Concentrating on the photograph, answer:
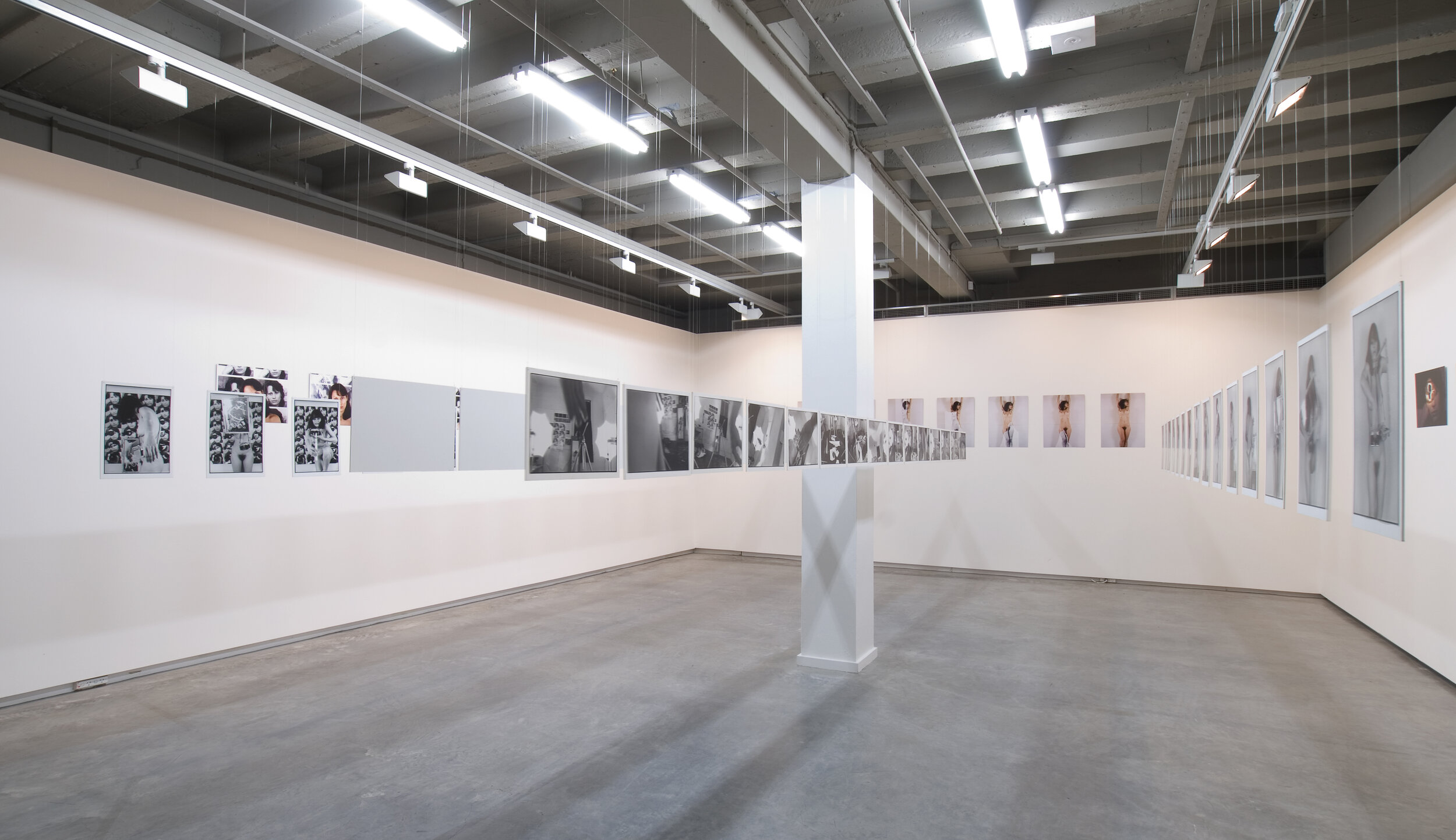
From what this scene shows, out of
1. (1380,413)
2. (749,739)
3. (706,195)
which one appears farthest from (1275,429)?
(706,195)

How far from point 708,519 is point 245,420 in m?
9.51

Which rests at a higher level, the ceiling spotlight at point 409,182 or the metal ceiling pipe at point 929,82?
the metal ceiling pipe at point 929,82

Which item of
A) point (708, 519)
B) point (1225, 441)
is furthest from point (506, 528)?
point (1225, 441)

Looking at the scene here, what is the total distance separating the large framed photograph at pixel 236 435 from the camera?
5.74 metres

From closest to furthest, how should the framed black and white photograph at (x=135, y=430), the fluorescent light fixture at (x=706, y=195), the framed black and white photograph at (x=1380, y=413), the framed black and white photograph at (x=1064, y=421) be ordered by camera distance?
the framed black and white photograph at (x=1380, y=413) < the framed black and white photograph at (x=135, y=430) < the fluorescent light fixture at (x=706, y=195) < the framed black and white photograph at (x=1064, y=421)

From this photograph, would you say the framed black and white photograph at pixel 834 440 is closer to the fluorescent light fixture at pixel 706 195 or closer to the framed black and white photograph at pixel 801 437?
the framed black and white photograph at pixel 801 437

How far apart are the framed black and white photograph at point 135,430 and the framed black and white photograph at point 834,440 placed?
5044mm

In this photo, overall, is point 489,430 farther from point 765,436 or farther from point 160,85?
point 160,85

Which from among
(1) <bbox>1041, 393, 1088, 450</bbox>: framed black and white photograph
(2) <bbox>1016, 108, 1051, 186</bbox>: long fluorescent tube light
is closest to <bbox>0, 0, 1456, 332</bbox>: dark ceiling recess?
(2) <bbox>1016, 108, 1051, 186</bbox>: long fluorescent tube light

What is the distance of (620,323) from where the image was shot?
12.6m

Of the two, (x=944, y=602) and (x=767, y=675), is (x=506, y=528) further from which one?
(x=944, y=602)

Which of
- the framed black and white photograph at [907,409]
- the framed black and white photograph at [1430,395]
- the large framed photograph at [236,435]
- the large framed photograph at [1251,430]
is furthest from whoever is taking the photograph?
the framed black and white photograph at [907,409]

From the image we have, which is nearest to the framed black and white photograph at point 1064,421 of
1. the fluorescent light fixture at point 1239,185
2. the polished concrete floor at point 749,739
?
the polished concrete floor at point 749,739

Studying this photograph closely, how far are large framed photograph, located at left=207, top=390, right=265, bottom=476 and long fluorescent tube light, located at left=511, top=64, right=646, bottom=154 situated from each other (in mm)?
3189
